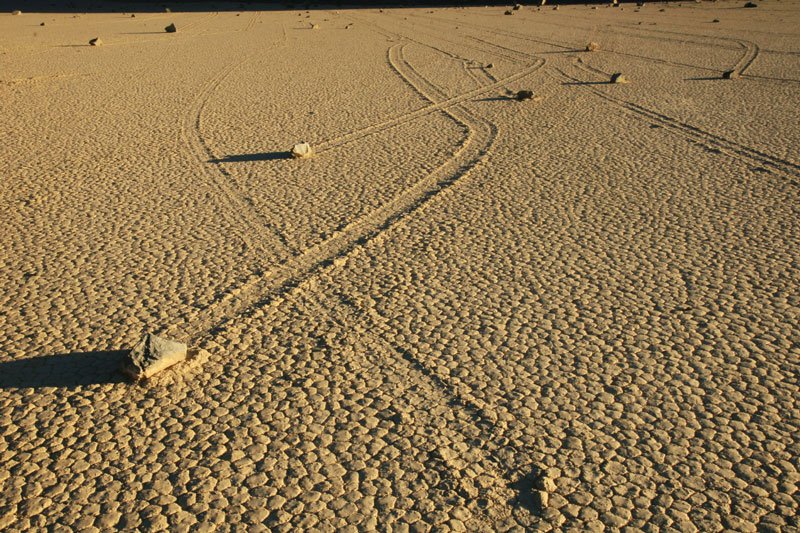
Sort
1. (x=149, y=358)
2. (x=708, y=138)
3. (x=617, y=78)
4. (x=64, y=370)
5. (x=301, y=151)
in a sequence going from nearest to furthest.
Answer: (x=149, y=358)
(x=64, y=370)
(x=301, y=151)
(x=708, y=138)
(x=617, y=78)

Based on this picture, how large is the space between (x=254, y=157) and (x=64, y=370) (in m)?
4.50

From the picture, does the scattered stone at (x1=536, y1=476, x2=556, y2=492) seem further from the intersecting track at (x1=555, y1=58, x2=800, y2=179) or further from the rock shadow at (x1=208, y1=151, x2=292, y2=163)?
the rock shadow at (x1=208, y1=151, x2=292, y2=163)

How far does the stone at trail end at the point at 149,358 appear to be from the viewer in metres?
4.25

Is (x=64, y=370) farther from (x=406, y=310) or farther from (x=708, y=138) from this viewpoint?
(x=708, y=138)

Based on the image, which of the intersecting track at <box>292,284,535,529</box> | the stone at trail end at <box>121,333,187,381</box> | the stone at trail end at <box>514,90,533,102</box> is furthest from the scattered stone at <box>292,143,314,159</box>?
the stone at trail end at <box>121,333,187,381</box>

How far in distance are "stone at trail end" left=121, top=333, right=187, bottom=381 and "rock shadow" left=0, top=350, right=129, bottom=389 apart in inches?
5.2

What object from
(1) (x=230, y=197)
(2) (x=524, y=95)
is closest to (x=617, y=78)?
(2) (x=524, y=95)

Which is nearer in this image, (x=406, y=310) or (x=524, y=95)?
(x=406, y=310)

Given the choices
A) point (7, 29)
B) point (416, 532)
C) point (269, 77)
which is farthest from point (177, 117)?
point (7, 29)

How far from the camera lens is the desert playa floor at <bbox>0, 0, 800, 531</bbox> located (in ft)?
11.5

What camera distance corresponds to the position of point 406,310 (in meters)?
5.12

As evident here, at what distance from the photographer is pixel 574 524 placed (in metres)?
3.27

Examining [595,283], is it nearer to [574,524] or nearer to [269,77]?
[574,524]

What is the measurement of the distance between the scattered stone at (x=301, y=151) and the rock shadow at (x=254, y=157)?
0.14 meters
